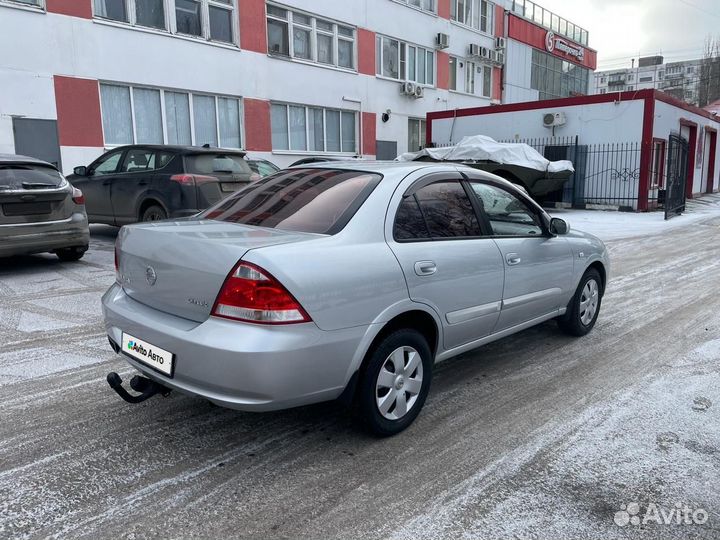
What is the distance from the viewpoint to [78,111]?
14.0m

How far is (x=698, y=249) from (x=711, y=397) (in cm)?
804

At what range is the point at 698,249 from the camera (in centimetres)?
1072

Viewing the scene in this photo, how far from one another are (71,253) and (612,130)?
1625 cm

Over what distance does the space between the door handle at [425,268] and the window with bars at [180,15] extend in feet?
46.7

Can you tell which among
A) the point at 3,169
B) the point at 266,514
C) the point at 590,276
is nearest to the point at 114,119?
the point at 3,169

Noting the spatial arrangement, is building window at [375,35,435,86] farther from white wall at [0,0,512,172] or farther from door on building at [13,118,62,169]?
door on building at [13,118,62,169]

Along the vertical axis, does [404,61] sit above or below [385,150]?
above

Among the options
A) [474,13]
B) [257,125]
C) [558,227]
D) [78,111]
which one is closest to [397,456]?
[558,227]

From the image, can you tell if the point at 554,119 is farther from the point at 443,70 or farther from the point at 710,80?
the point at 710,80

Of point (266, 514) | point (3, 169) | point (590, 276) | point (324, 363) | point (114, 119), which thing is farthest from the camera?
point (114, 119)

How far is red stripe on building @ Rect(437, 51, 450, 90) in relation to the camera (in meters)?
25.9

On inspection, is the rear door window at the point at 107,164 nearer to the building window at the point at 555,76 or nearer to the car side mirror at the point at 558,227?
the car side mirror at the point at 558,227

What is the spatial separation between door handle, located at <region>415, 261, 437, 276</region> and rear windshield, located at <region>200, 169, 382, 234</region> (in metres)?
0.49

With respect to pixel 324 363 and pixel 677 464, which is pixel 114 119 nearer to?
pixel 324 363
